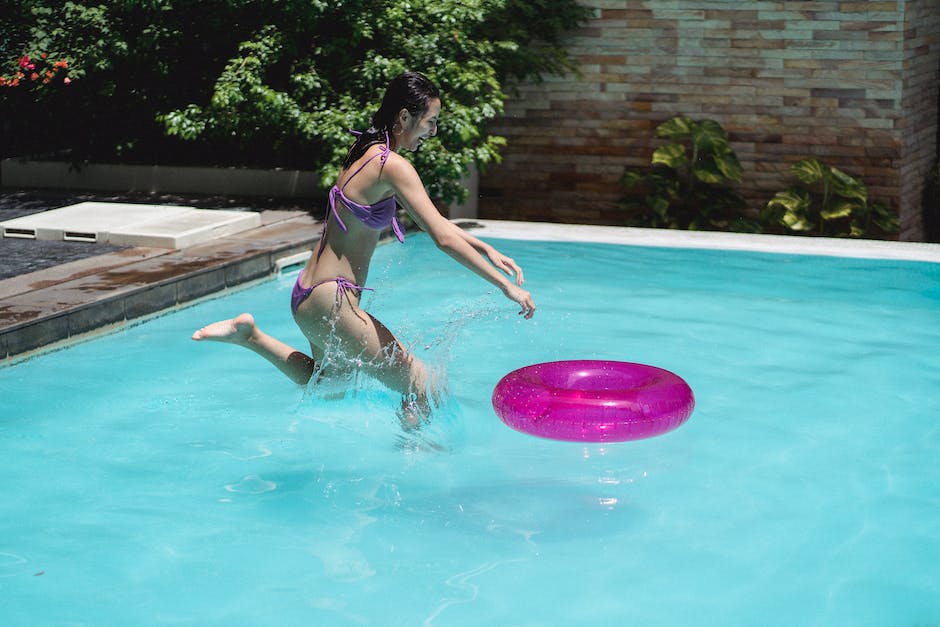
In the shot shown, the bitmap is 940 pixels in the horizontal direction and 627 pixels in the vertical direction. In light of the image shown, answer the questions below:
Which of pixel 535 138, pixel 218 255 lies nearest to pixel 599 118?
pixel 535 138

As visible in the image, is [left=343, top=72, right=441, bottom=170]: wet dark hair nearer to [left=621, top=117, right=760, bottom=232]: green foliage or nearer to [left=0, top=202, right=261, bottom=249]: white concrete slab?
[left=0, top=202, right=261, bottom=249]: white concrete slab

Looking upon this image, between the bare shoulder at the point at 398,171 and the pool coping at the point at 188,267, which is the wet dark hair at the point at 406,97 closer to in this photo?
the bare shoulder at the point at 398,171

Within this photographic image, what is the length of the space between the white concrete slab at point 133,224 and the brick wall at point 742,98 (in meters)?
3.55

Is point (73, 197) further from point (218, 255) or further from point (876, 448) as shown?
point (876, 448)

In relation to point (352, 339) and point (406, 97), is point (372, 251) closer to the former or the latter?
point (352, 339)

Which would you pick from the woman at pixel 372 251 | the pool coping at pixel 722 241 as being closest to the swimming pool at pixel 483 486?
the woman at pixel 372 251

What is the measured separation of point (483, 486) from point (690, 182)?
7.03 meters

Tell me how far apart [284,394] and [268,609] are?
8.37ft

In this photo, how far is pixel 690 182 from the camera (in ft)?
38.6

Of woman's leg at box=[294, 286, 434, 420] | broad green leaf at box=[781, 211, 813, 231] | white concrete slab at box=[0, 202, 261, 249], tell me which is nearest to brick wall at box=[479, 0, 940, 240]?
broad green leaf at box=[781, 211, 813, 231]

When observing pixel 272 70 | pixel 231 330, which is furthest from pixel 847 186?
pixel 231 330

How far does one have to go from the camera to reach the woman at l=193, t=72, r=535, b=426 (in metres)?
4.83

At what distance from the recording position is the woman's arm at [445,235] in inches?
185

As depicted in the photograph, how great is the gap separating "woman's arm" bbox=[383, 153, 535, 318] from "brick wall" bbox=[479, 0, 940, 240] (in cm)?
730
